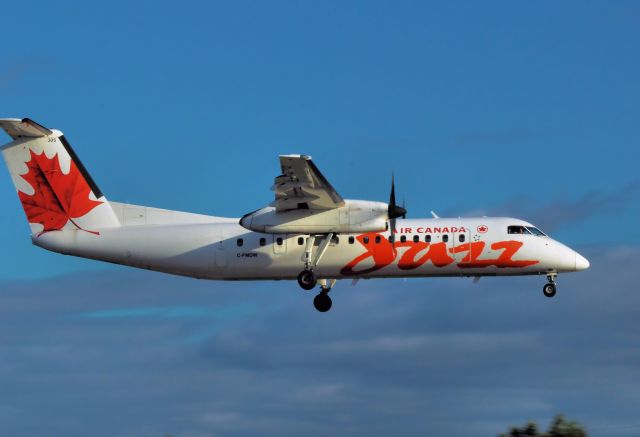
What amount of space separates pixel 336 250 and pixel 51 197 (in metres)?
7.80

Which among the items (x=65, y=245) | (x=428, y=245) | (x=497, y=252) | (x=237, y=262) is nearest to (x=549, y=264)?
(x=497, y=252)

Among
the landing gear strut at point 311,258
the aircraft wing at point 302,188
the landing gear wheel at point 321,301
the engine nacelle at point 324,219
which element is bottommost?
the landing gear wheel at point 321,301

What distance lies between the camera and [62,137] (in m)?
29.2

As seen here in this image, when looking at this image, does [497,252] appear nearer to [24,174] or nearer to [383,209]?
→ [383,209]

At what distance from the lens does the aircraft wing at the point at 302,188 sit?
25.4m

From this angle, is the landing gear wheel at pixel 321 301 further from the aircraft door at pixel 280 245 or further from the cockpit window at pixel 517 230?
the cockpit window at pixel 517 230

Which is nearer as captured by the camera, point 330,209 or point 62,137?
point 330,209

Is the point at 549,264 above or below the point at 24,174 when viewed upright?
below

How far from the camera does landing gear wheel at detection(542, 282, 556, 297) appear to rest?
2861 cm

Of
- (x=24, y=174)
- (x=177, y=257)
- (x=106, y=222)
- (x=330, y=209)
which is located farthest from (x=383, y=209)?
(x=24, y=174)

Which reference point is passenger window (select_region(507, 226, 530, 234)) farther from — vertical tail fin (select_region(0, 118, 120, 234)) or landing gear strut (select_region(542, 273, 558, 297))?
vertical tail fin (select_region(0, 118, 120, 234))

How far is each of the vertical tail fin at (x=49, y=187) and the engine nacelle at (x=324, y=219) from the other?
4.24 meters

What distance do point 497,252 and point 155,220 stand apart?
9148mm

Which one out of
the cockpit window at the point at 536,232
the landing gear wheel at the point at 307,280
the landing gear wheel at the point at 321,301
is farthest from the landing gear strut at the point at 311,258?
the cockpit window at the point at 536,232
